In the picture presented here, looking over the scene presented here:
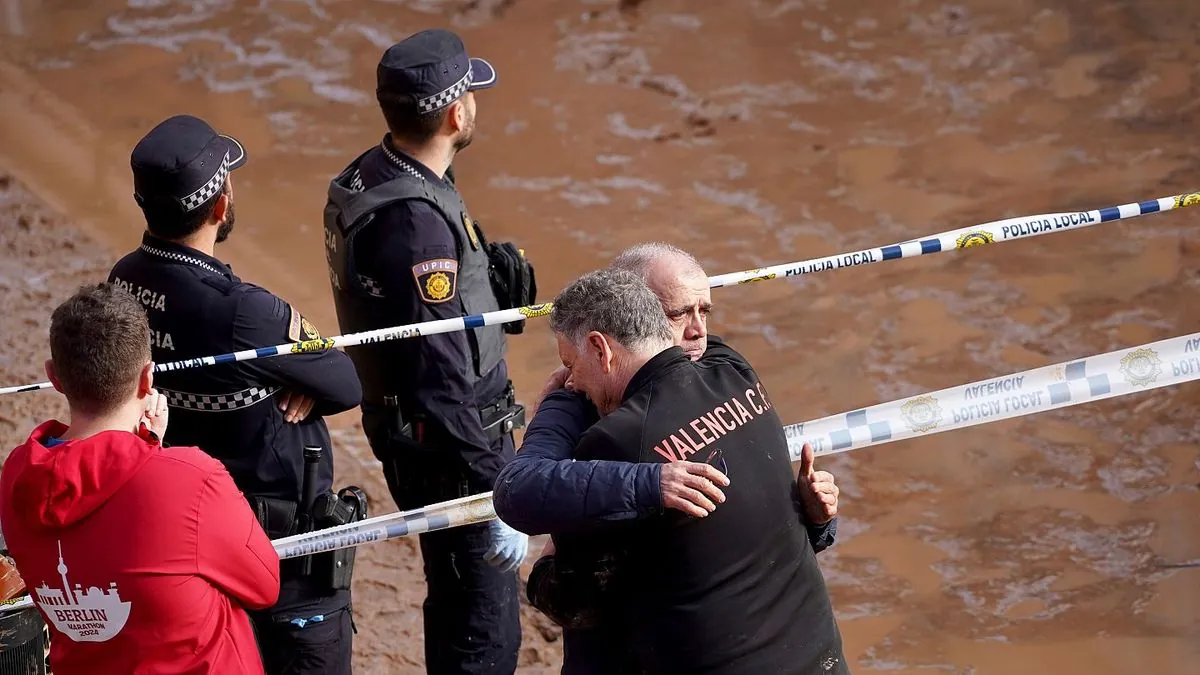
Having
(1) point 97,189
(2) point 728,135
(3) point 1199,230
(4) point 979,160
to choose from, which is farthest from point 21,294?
(3) point 1199,230

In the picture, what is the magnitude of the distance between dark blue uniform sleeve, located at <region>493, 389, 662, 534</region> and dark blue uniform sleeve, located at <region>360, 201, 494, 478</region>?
1.15 m

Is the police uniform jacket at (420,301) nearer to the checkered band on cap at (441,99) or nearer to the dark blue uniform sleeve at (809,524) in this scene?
the checkered band on cap at (441,99)

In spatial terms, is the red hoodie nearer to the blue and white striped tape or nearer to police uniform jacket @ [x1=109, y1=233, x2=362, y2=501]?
police uniform jacket @ [x1=109, y1=233, x2=362, y2=501]

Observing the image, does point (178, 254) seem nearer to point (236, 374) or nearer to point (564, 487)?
point (236, 374)

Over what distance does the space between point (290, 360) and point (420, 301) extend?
540 mm

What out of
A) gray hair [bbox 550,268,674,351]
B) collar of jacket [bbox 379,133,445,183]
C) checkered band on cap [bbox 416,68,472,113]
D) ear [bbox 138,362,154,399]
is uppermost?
checkered band on cap [bbox 416,68,472,113]

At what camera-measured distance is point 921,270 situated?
240 inches

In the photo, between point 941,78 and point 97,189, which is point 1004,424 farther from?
point 97,189

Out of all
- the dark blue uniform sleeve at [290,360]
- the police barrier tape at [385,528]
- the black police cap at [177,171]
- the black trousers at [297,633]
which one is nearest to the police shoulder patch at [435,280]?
the dark blue uniform sleeve at [290,360]

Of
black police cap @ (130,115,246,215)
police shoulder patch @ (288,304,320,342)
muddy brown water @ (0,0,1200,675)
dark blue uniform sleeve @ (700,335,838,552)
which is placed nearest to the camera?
dark blue uniform sleeve @ (700,335,838,552)

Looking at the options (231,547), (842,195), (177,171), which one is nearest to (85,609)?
(231,547)

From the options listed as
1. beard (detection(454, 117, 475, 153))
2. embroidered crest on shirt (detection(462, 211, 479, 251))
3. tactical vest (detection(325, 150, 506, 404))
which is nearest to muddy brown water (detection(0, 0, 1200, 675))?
tactical vest (detection(325, 150, 506, 404))

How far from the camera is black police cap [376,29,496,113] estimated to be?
11.0 ft

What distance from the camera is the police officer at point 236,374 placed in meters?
2.69
